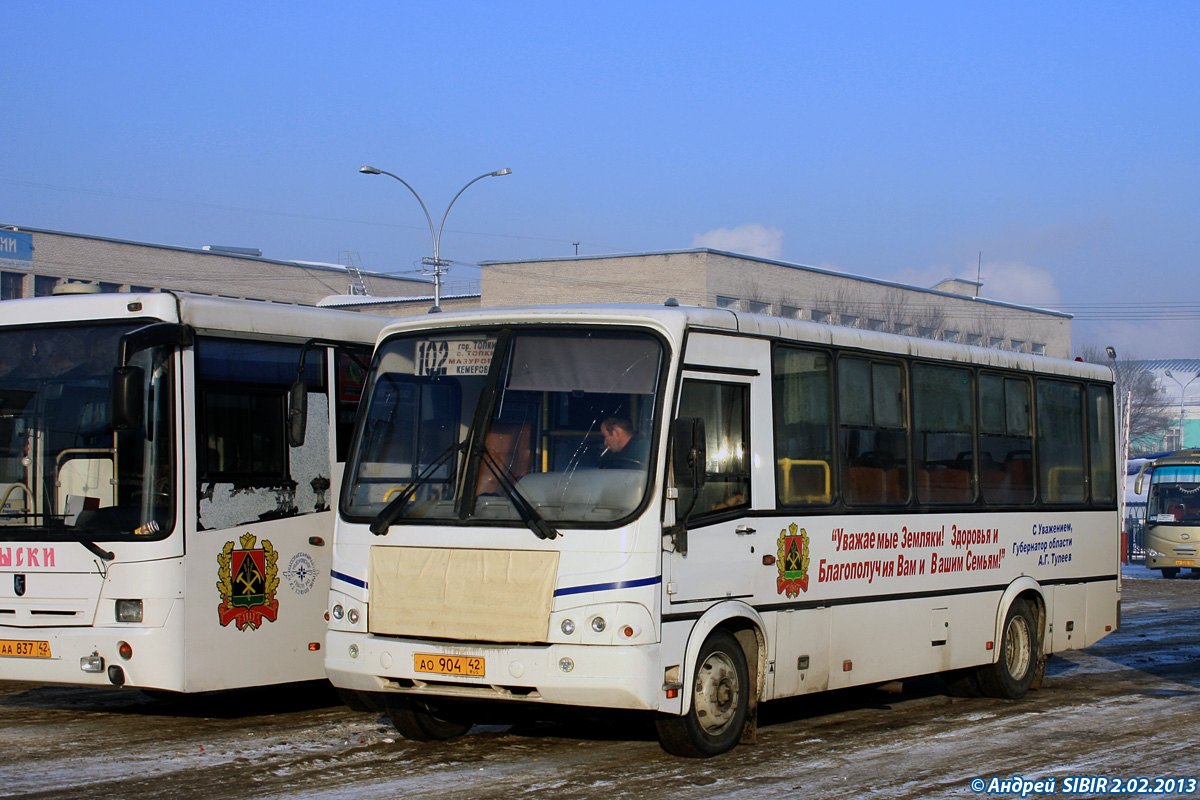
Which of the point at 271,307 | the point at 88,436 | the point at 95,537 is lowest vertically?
the point at 95,537

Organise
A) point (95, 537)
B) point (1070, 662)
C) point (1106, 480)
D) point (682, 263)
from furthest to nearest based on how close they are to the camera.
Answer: point (682, 263) → point (1070, 662) → point (1106, 480) → point (95, 537)

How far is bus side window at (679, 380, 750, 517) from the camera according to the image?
8.66 meters

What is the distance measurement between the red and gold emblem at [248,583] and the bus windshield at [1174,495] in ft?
100

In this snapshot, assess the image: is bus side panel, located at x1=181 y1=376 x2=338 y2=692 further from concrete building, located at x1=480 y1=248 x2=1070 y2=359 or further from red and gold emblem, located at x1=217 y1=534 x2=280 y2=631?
concrete building, located at x1=480 y1=248 x2=1070 y2=359

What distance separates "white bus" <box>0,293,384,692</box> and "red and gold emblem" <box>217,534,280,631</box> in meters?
0.01

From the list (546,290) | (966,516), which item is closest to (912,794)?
(966,516)

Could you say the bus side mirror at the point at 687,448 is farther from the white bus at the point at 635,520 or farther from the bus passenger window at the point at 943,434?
the bus passenger window at the point at 943,434

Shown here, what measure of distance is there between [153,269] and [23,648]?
194 ft

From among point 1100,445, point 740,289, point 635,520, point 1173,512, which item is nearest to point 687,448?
point 635,520

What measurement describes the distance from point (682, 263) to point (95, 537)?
48.5 metres

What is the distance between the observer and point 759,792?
7691 millimetres

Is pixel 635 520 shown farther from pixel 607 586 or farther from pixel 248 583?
pixel 248 583

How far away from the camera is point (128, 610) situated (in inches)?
372

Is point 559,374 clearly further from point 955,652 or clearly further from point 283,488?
point 955,652
